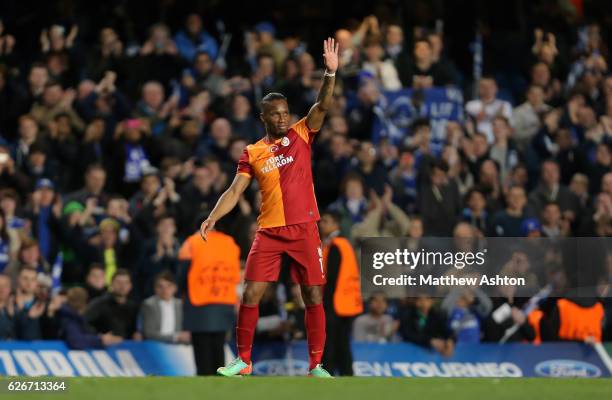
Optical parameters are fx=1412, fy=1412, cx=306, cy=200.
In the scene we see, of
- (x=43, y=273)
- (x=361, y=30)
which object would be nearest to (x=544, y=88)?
(x=361, y=30)

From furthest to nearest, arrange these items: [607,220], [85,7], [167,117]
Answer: [85,7], [167,117], [607,220]

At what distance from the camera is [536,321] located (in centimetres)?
1421

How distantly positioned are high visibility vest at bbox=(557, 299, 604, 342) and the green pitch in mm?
4996

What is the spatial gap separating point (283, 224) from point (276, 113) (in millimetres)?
772

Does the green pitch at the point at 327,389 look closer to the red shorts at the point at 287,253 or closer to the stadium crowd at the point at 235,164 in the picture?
the red shorts at the point at 287,253

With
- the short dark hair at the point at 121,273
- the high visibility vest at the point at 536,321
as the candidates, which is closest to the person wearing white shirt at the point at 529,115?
the high visibility vest at the point at 536,321

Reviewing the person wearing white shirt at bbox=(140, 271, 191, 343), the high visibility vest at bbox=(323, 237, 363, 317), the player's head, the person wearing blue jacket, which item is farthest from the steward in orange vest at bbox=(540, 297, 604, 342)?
the player's head

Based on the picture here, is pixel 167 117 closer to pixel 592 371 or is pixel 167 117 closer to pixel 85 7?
pixel 85 7

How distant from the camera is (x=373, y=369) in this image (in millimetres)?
14117

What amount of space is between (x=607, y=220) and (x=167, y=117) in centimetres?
546

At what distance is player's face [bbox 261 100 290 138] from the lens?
31.7ft

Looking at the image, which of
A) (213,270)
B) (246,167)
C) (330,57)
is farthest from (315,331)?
(213,270)

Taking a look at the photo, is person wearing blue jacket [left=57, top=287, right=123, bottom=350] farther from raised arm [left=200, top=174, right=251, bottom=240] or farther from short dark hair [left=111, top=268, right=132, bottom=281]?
raised arm [left=200, top=174, right=251, bottom=240]

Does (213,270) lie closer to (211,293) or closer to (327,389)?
(211,293)
